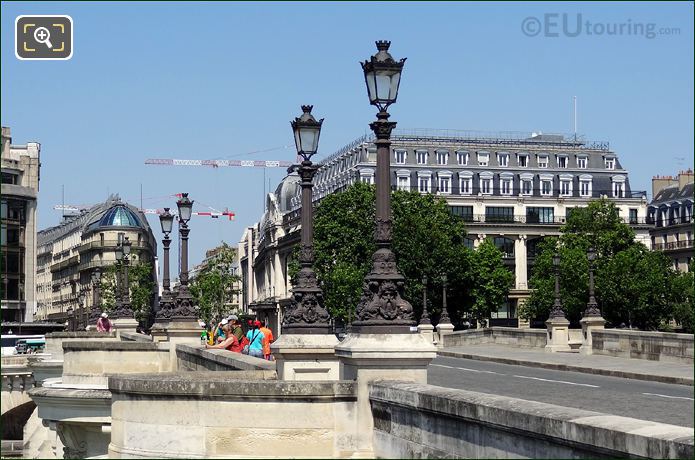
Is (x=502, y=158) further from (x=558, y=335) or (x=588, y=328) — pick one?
(x=588, y=328)

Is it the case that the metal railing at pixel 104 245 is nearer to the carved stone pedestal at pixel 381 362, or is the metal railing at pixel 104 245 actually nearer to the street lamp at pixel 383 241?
the street lamp at pixel 383 241

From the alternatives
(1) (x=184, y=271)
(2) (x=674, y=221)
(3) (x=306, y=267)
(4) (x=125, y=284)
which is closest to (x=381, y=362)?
(3) (x=306, y=267)

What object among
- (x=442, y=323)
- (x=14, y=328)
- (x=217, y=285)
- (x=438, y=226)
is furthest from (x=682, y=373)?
(x=14, y=328)

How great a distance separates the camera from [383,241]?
1498 centimetres

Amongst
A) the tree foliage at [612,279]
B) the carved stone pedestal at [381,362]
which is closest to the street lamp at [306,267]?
the carved stone pedestal at [381,362]

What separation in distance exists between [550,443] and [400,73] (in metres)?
7.14

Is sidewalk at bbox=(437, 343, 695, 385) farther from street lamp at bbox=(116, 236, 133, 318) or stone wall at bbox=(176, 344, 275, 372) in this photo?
street lamp at bbox=(116, 236, 133, 318)

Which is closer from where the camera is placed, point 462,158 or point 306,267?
point 306,267

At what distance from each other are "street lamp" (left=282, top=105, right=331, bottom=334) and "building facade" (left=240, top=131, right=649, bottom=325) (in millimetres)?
103229

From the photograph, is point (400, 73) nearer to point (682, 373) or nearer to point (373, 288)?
point (373, 288)

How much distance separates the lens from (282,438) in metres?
13.5

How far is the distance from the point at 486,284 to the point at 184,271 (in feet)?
211

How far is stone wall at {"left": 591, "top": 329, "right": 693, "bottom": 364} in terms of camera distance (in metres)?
39.2

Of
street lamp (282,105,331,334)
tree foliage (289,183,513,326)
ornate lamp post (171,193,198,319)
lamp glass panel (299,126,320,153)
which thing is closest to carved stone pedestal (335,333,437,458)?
street lamp (282,105,331,334)
